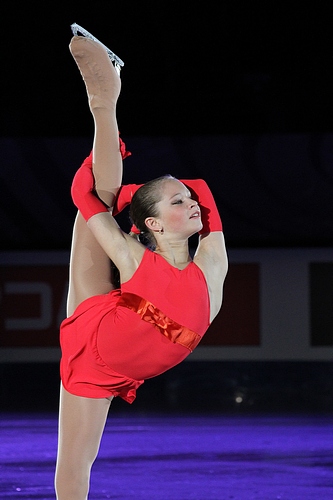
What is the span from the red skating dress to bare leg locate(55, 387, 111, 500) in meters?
0.05

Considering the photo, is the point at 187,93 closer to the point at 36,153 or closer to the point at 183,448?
the point at 36,153

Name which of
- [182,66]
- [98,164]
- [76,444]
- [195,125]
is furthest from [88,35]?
[182,66]

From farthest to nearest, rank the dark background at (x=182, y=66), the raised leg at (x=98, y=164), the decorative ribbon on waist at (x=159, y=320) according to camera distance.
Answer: the dark background at (x=182, y=66), the raised leg at (x=98, y=164), the decorative ribbon on waist at (x=159, y=320)

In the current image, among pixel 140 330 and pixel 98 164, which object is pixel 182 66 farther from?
pixel 140 330

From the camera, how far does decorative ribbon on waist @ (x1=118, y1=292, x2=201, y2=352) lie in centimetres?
254

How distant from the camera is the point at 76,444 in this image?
2615mm

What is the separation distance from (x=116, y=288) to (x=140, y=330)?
34 cm

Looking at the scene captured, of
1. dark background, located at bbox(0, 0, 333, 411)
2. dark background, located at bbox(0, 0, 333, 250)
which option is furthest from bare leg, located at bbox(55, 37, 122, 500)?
dark background, located at bbox(0, 0, 333, 250)

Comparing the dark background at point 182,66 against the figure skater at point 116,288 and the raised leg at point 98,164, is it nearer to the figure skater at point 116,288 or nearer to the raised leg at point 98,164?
the raised leg at point 98,164

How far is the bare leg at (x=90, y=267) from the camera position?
2615mm

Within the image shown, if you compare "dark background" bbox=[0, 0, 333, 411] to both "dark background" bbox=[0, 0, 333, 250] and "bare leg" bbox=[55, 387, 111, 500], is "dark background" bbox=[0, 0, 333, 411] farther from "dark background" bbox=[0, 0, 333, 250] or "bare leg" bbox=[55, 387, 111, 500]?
"bare leg" bbox=[55, 387, 111, 500]

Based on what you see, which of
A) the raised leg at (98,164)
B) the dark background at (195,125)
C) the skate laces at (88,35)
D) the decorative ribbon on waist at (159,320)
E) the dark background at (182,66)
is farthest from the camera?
the dark background at (182,66)

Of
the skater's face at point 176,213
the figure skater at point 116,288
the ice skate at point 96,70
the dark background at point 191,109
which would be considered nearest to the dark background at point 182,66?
the dark background at point 191,109

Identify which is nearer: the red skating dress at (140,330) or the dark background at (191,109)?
the red skating dress at (140,330)
